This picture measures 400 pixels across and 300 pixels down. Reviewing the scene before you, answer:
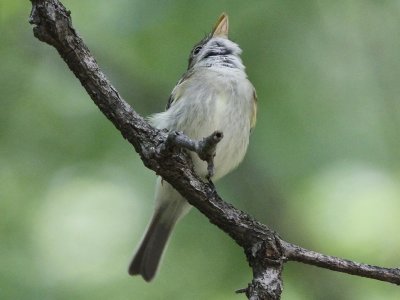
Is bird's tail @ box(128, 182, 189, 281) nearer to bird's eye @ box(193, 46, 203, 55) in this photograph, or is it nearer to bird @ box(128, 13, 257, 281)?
bird @ box(128, 13, 257, 281)

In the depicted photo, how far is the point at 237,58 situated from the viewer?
4852 mm

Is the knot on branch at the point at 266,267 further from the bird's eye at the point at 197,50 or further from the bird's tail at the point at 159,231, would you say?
the bird's eye at the point at 197,50

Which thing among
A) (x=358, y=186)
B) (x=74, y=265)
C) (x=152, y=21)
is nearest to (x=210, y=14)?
(x=152, y=21)

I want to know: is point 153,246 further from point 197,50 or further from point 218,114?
point 197,50

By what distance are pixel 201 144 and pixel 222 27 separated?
2.27 m

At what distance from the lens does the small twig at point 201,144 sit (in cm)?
258

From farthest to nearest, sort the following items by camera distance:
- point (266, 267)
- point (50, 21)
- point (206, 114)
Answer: point (206, 114), point (266, 267), point (50, 21)

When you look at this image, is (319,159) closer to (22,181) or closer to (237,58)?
(237,58)

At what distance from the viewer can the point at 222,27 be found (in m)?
4.75

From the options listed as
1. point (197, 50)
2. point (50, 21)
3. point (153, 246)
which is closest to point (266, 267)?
point (50, 21)

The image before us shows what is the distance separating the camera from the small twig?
2578mm

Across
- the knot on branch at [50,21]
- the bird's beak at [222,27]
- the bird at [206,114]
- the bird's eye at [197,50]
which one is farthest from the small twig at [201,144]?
the bird's eye at [197,50]

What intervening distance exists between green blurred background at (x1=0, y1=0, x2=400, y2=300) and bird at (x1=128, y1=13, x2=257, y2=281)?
0.34ft

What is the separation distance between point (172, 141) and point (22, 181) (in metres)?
2.03
